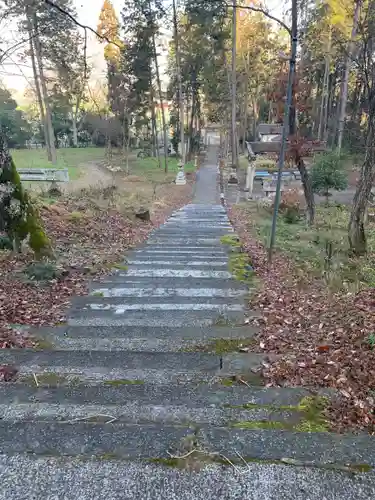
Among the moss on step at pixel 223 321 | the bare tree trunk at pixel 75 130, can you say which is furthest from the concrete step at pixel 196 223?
the bare tree trunk at pixel 75 130

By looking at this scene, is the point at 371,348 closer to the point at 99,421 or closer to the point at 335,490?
the point at 335,490

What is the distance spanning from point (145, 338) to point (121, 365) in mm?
638

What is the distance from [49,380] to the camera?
2.54m

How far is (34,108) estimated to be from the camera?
42750 millimetres

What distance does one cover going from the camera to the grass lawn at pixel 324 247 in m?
6.75

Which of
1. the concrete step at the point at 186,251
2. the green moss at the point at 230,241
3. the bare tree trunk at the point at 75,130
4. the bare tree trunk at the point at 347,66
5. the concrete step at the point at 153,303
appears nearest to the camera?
the concrete step at the point at 153,303

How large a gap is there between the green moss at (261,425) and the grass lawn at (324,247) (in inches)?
160

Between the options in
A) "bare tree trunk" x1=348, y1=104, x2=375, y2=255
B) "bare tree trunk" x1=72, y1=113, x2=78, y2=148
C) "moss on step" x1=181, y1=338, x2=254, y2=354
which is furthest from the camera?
"bare tree trunk" x1=72, y1=113, x2=78, y2=148

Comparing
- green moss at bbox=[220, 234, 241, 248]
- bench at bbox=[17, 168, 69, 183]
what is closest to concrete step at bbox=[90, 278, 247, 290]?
green moss at bbox=[220, 234, 241, 248]

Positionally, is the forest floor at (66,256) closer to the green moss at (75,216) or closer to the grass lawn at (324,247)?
the green moss at (75,216)

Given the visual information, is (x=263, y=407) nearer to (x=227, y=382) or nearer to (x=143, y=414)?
(x=227, y=382)

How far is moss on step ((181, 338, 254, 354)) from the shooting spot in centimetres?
327

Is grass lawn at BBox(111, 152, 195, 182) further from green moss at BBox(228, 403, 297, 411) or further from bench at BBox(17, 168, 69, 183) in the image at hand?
green moss at BBox(228, 403, 297, 411)

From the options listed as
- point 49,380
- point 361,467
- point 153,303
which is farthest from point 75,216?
point 361,467
